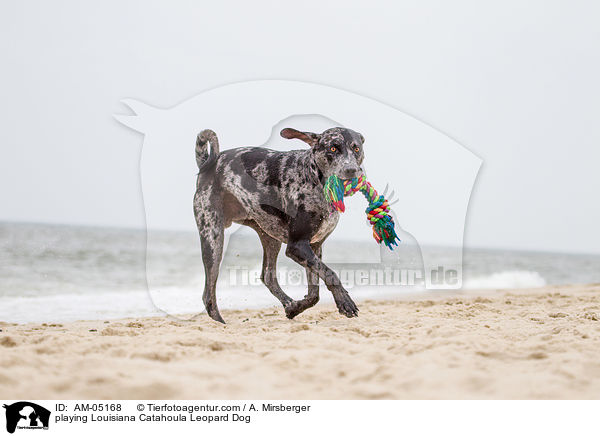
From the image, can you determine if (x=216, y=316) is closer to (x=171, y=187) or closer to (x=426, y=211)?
(x=171, y=187)

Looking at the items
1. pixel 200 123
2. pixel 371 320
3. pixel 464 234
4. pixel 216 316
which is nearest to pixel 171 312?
pixel 216 316

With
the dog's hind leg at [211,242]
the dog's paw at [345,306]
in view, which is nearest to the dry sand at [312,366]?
the dog's paw at [345,306]

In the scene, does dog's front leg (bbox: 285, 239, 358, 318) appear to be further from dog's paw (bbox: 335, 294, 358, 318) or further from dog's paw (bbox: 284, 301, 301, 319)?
dog's paw (bbox: 284, 301, 301, 319)

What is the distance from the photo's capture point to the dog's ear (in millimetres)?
4672

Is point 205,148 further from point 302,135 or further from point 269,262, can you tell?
point 269,262

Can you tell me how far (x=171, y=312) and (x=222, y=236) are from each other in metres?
2.51

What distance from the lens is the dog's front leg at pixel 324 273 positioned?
425 cm

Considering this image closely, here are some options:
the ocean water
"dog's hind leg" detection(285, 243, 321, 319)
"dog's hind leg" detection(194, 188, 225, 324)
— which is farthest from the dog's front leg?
the ocean water

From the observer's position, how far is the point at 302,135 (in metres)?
4.72

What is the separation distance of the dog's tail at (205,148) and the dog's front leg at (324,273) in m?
1.43

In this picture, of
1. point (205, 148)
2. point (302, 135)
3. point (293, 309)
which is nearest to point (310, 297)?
point (293, 309)

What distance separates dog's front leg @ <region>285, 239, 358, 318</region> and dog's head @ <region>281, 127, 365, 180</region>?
2.34 ft
